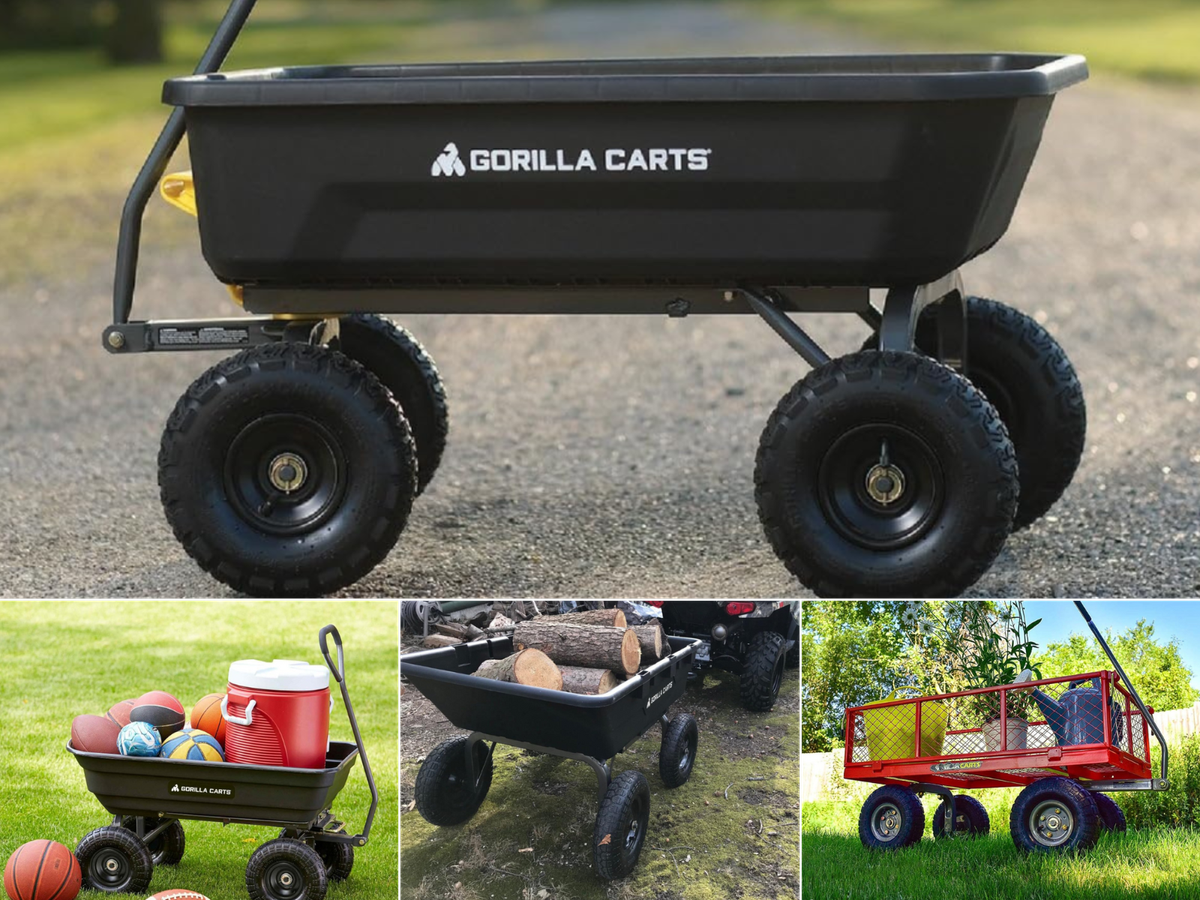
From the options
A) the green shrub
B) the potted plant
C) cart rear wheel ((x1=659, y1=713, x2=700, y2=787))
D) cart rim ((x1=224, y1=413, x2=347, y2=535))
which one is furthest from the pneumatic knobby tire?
cart rim ((x1=224, y1=413, x2=347, y2=535))

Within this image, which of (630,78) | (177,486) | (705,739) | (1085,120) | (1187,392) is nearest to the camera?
(705,739)

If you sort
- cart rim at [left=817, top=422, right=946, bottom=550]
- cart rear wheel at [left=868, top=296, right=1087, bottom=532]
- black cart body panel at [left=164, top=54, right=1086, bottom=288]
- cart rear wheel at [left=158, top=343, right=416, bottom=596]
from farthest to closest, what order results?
1. cart rear wheel at [left=868, top=296, right=1087, bottom=532]
2. cart rear wheel at [left=158, top=343, right=416, bottom=596]
3. cart rim at [left=817, top=422, right=946, bottom=550]
4. black cart body panel at [left=164, top=54, right=1086, bottom=288]

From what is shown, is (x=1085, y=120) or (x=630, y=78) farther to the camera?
(x=1085, y=120)

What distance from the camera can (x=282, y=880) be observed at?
139 inches

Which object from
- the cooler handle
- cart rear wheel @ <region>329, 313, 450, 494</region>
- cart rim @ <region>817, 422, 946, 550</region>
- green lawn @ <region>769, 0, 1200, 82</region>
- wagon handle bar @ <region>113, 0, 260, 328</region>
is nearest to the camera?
the cooler handle

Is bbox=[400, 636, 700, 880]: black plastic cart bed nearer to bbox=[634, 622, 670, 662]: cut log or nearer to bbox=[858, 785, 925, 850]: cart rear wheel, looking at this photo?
bbox=[634, 622, 670, 662]: cut log

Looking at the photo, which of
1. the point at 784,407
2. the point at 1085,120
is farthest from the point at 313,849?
the point at 1085,120

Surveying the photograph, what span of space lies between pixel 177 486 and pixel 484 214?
1.07 metres

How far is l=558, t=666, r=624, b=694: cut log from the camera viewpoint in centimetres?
357

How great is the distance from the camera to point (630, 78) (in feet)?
13.5

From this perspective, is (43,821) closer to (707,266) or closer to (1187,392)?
(707,266)

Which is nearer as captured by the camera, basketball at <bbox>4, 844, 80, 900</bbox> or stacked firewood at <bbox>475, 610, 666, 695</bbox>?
basketball at <bbox>4, 844, 80, 900</bbox>

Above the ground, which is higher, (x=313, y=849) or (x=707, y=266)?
(x=707, y=266)


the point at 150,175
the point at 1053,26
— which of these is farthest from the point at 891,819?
the point at 1053,26
